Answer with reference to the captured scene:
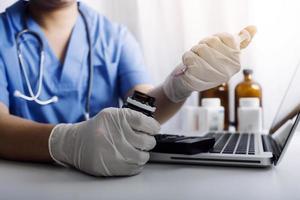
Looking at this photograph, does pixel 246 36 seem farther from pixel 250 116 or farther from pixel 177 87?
pixel 250 116

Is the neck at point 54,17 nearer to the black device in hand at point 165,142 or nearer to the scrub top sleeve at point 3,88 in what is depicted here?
the scrub top sleeve at point 3,88

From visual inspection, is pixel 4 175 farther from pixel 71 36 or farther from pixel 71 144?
pixel 71 36

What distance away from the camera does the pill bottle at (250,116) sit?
114 centimetres

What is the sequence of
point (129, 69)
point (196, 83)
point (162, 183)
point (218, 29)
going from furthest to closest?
point (218, 29) → point (129, 69) → point (196, 83) → point (162, 183)

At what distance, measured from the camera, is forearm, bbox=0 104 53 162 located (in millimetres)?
599

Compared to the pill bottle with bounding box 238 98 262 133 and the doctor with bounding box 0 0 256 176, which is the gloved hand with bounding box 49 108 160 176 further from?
the pill bottle with bounding box 238 98 262 133

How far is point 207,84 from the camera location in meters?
0.72

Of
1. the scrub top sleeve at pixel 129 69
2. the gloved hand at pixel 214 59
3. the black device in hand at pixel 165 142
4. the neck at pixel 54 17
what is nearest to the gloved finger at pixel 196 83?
the gloved hand at pixel 214 59

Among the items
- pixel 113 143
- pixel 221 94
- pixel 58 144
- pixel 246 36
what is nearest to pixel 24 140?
pixel 58 144

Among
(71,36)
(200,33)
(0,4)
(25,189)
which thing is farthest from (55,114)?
(0,4)

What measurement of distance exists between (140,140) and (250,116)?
0.70m

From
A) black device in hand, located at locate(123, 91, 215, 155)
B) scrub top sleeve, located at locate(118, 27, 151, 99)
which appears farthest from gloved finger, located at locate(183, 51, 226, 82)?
scrub top sleeve, located at locate(118, 27, 151, 99)

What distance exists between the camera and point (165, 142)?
61cm

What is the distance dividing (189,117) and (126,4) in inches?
25.5
